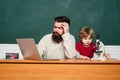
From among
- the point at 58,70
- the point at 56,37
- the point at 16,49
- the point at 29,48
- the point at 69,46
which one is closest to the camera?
the point at 58,70

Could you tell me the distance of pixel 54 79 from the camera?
1938 millimetres

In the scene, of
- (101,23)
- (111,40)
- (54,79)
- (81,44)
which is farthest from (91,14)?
(54,79)

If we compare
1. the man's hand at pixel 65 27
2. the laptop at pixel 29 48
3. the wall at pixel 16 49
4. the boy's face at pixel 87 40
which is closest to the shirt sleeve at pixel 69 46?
the man's hand at pixel 65 27

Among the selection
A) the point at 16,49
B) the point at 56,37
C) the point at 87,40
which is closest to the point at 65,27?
the point at 56,37

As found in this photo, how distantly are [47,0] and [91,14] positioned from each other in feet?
2.33

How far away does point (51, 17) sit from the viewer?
359 cm

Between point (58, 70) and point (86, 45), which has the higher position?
point (86, 45)

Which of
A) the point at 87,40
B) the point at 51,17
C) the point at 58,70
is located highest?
the point at 51,17

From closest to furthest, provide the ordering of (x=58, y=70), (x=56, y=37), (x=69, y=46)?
(x=58, y=70), (x=69, y=46), (x=56, y=37)

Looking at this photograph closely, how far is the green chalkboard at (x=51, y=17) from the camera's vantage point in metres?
3.57

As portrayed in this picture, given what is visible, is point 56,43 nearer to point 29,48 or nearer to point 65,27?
point 65,27

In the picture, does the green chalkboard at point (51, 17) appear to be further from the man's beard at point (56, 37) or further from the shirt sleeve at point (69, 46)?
the shirt sleeve at point (69, 46)

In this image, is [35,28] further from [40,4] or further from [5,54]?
[5,54]

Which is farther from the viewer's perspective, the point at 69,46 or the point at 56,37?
the point at 56,37
